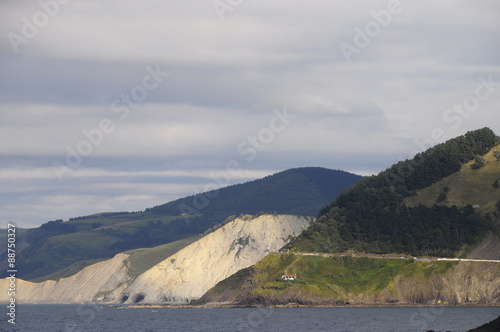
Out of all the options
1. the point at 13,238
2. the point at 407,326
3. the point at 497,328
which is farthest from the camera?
the point at 407,326

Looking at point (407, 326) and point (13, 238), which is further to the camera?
point (407, 326)

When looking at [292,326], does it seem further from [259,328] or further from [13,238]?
[13,238]

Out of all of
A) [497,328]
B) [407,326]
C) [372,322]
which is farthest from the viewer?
[372,322]

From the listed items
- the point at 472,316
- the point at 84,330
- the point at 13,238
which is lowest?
the point at 472,316

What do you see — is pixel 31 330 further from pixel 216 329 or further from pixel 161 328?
pixel 216 329

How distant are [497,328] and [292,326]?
306 feet

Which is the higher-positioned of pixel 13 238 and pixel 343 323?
pixel 13 238

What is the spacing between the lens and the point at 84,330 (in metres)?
184

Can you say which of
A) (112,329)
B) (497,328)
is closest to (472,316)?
(112,329)

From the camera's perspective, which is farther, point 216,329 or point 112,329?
point 112,329

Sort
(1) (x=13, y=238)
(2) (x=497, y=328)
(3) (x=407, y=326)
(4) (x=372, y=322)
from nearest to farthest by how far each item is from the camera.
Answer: (2) (x=497, y=328) → (1) (x=13, y=238) → (3) (x=407, y=326) → (4) (x=372, y=322)

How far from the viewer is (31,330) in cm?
18950

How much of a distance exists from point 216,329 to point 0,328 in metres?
49.5

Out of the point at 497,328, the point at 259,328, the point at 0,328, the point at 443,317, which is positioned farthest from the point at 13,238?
the point at 443,317
